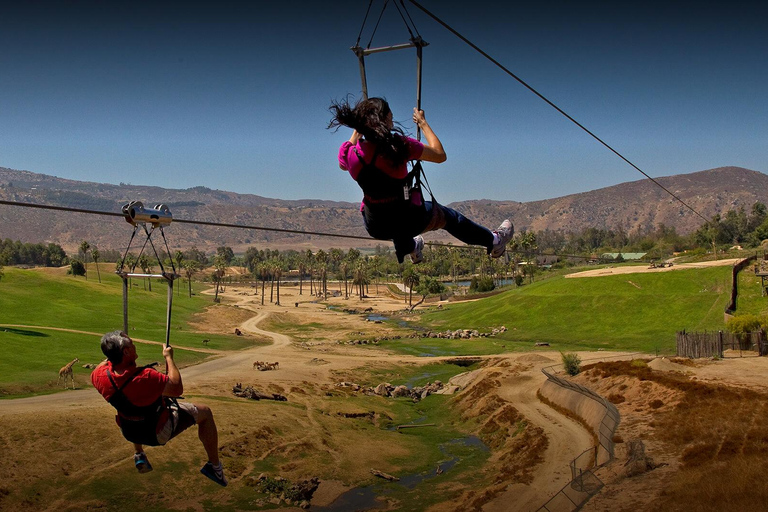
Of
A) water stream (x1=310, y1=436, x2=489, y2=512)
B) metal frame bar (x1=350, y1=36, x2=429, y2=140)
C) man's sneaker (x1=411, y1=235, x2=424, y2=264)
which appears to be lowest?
water stream (x1=310, y1=436, x2=489, y2=512)

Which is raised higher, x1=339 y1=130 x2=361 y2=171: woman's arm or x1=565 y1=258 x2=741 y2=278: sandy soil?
x1=339 y1=130 x2=361 y2=171: woman's arm

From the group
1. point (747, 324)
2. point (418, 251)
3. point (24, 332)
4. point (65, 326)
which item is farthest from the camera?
point (65, 326)

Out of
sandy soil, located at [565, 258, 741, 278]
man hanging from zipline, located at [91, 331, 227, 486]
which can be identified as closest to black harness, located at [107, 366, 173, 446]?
man hanging from zipline, located at [91, 331, 227, 486]

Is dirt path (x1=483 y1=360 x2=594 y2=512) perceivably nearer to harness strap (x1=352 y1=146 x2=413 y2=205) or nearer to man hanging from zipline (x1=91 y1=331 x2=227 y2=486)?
man hanging from zipline (x1=91 y1=331 x2=227 y2=486)

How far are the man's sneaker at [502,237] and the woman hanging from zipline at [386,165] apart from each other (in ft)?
3.59

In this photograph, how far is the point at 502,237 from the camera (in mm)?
9492

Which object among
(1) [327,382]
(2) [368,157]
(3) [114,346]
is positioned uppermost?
(2) [368,157]

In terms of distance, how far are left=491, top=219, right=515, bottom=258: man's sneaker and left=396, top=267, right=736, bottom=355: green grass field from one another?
2675 inches

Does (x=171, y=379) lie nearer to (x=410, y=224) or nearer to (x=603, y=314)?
(x=410, y=224)

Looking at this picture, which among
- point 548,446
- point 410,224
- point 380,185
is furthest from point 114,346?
point 548,446

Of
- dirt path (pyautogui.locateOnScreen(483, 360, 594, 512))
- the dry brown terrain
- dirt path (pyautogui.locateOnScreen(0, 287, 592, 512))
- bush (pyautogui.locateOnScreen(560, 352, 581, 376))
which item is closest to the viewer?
the dry brown terrain

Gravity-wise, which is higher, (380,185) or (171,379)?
(380,185)

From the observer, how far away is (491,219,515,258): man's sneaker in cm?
938

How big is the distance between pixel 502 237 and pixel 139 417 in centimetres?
539
